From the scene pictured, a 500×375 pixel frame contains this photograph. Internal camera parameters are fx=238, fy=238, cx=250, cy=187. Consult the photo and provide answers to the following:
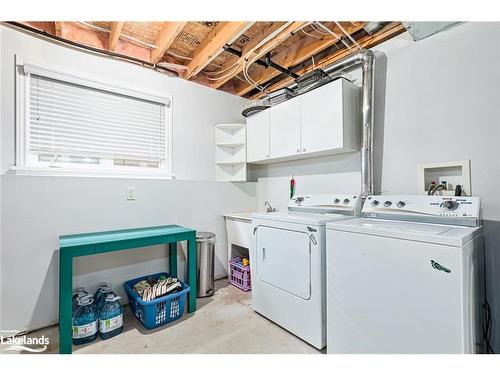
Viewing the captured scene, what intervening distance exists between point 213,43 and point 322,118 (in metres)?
1.28

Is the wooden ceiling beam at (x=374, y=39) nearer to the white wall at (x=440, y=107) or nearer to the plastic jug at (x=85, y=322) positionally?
the white wall at (x=440, y=107)

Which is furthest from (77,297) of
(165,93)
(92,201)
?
(165,93)

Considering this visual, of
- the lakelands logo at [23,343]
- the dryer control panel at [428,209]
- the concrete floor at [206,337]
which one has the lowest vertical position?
the concrete floor at [206,337]

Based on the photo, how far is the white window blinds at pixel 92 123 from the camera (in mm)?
2018

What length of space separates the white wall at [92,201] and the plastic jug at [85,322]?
0.35 meters

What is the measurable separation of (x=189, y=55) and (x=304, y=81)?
1409 mm

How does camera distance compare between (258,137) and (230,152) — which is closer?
(258,137)

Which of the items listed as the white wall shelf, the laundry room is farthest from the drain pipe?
the white wall shelf

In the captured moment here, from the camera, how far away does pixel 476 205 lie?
1348 millimetres

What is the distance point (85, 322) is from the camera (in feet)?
5.70

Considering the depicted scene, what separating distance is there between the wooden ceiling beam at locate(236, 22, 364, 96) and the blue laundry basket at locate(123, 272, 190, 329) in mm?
2497

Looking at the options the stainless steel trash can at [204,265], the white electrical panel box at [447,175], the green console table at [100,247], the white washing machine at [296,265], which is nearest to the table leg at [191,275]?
the green console table at [100,247]

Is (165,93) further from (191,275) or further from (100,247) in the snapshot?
(191,275)

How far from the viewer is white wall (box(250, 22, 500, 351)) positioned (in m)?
1.53
